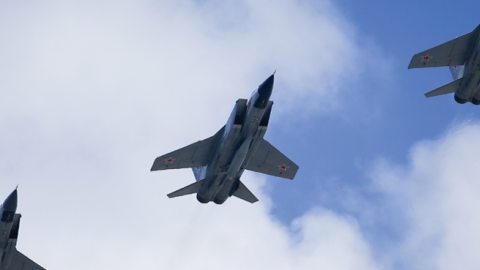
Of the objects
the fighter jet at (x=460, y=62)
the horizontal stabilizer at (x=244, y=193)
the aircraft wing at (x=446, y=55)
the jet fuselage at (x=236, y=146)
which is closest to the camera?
the jet fuselage at (x=236, y=146)

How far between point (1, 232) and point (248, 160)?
16.8m

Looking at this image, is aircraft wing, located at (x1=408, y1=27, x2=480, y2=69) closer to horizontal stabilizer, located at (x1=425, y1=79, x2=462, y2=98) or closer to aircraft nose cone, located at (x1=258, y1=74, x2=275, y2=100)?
horizontal stabilizer, located at (x1=425, y1=79, x2=462, y2=98)

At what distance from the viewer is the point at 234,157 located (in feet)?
143

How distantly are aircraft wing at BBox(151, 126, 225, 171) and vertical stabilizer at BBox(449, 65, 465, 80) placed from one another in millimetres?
19343

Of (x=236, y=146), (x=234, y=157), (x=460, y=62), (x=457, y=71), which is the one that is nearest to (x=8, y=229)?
(x=234, y=157)

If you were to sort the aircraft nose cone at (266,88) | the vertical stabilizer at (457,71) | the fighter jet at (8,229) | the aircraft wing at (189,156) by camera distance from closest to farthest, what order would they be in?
the aircraft nose cone at (266,88) < the fighter jet at (8,229) < the aircraft wing at (189,156) < the vertical stabilizer at (457,71)

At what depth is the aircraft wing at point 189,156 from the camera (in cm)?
4606

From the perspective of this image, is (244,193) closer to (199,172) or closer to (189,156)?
(199,172)

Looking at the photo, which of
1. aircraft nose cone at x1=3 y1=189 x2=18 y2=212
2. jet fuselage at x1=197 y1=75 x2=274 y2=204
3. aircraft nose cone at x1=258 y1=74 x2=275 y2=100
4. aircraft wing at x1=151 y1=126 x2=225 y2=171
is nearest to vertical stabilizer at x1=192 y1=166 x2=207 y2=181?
jet fuselage at x1=197 y1=75 x2=274 y2=204

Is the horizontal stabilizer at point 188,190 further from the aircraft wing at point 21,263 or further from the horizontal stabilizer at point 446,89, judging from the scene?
the horizontal stabilizer at point 446,89

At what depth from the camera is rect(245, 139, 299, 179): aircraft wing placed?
156ft

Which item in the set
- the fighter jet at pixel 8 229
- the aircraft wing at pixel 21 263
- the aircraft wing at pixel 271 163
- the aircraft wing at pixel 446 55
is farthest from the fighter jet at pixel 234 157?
the aircraft wing at pixel 446 55

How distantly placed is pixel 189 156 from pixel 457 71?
859 inches

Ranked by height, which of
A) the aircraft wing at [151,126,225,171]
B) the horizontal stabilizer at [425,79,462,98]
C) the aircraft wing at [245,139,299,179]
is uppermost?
the horizontal stabilizer at [425,79,462,98]
